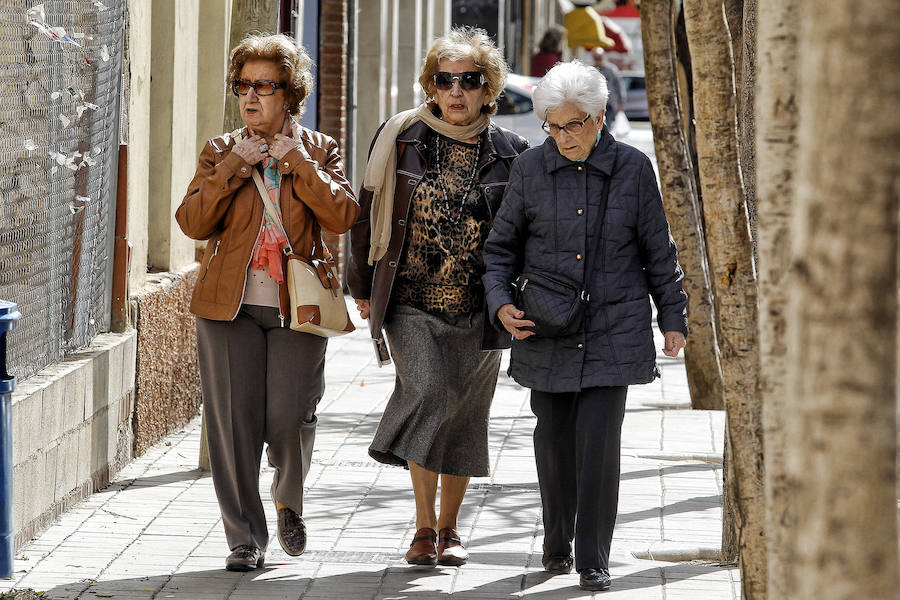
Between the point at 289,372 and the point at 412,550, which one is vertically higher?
the point at 289,372

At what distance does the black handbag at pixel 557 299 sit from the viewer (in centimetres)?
520

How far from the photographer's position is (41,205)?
6121 millimetres

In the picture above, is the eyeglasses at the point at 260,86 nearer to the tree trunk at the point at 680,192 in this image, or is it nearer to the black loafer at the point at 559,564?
the black loafer at the point at 559,564

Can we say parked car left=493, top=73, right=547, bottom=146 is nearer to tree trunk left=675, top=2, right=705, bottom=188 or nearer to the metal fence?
tree trunk left=675, top=2, right=705, bottom=188

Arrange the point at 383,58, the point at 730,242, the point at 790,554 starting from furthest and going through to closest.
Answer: the point at 383,58 → the point at 730,242 → the point at 790,554

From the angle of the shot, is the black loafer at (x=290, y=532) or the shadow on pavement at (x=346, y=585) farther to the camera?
the black loafer at (x=290, y=532)

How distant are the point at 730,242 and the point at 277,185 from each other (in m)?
1.61

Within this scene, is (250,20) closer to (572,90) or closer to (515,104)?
(572,90)

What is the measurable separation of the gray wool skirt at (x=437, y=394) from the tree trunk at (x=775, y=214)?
9.52 ft

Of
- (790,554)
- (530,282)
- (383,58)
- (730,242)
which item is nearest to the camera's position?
(790,554)

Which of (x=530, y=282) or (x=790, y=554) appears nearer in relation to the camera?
(x=790, y=554)

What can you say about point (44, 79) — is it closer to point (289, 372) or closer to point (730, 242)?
point (289, 372)

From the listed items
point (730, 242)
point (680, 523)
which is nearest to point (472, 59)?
point (730, 242)

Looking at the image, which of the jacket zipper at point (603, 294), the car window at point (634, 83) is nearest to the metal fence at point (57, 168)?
the jacket zipper at point (603, 294)
